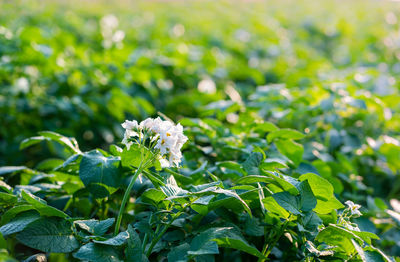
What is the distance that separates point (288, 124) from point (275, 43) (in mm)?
2845

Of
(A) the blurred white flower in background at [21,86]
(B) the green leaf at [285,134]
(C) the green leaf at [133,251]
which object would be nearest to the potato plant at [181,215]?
(C) the green leaf at [133,251]

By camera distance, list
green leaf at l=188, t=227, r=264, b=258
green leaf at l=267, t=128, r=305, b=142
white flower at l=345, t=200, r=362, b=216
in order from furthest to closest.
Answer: green leaf at l=267, t=128, r=305, b=142, white flower at l=345, t=200, r=362, b=216, green leaf at l=188, t=227, r=264, b=258

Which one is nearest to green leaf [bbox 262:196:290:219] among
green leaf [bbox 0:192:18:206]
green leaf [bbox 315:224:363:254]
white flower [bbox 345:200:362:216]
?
green leaf [bbox 315:224:363:254]

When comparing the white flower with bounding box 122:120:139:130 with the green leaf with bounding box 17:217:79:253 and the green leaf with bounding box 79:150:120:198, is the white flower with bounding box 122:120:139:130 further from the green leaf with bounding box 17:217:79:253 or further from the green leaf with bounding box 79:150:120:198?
the green leaf with bounding box 17:217:79:253

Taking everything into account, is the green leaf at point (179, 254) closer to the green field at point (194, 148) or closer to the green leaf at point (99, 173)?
the green field at point (194, 148)

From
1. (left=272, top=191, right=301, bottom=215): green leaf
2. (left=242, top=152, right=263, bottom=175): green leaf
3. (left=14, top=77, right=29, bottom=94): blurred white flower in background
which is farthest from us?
(left=14, top=77, right=29, bottom=94): blurred white flower in background

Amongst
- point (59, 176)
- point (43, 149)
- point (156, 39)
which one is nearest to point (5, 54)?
point (43, 149)

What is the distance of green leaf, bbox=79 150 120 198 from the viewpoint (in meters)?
1.31

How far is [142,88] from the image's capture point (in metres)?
3.19

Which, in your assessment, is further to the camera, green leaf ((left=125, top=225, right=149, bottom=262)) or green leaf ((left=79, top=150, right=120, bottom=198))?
green leaf ((left=79, top=150, right=120, bottom=198))

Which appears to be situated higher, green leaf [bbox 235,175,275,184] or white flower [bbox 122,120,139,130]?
white flower [bbox 122,120,139,130]

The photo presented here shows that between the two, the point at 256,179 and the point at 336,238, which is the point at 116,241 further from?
the point at 336,238

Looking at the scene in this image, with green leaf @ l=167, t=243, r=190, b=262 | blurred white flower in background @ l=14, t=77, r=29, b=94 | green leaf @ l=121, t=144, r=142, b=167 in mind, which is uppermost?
green leaf @ l=121, t=144, r=142, b=167

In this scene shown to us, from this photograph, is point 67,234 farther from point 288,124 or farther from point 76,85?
point 76,85
